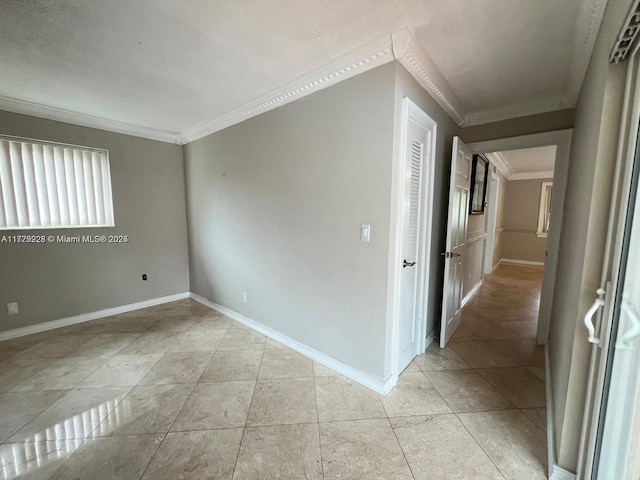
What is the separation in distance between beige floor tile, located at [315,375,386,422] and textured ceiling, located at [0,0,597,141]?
2.42 meters

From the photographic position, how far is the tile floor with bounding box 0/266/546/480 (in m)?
1.35

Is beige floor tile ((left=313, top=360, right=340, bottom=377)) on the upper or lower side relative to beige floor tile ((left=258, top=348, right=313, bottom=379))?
upper

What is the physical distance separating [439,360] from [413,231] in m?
1.22

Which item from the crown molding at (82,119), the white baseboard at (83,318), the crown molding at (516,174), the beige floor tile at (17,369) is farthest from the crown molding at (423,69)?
the white baseboard at (83,318)

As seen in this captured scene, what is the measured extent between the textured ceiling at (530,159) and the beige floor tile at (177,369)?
206 inches

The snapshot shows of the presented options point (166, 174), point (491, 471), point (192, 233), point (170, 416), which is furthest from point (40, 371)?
point (491, 471)

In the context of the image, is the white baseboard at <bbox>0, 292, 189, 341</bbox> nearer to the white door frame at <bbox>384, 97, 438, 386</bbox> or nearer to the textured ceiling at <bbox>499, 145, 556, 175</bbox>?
the white door frame at <bbox>384, 97, 438, 386</bbox>

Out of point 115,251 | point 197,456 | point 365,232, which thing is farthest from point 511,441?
point 115,251

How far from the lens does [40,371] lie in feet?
7.02

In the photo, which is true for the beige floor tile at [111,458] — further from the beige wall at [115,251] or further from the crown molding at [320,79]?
the crown molding at [320,79]

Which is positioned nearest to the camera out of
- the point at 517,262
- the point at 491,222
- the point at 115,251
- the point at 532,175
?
the point at 115,251

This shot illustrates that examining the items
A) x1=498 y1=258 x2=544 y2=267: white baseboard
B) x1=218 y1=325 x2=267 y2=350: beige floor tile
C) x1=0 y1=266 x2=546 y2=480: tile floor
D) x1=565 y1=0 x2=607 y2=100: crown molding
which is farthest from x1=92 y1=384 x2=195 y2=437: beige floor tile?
x1=498 y1=258 x2=544 y2=267: white baseboard

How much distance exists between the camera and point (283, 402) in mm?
1795

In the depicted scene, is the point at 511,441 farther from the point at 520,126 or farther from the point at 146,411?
the point at 520,126
